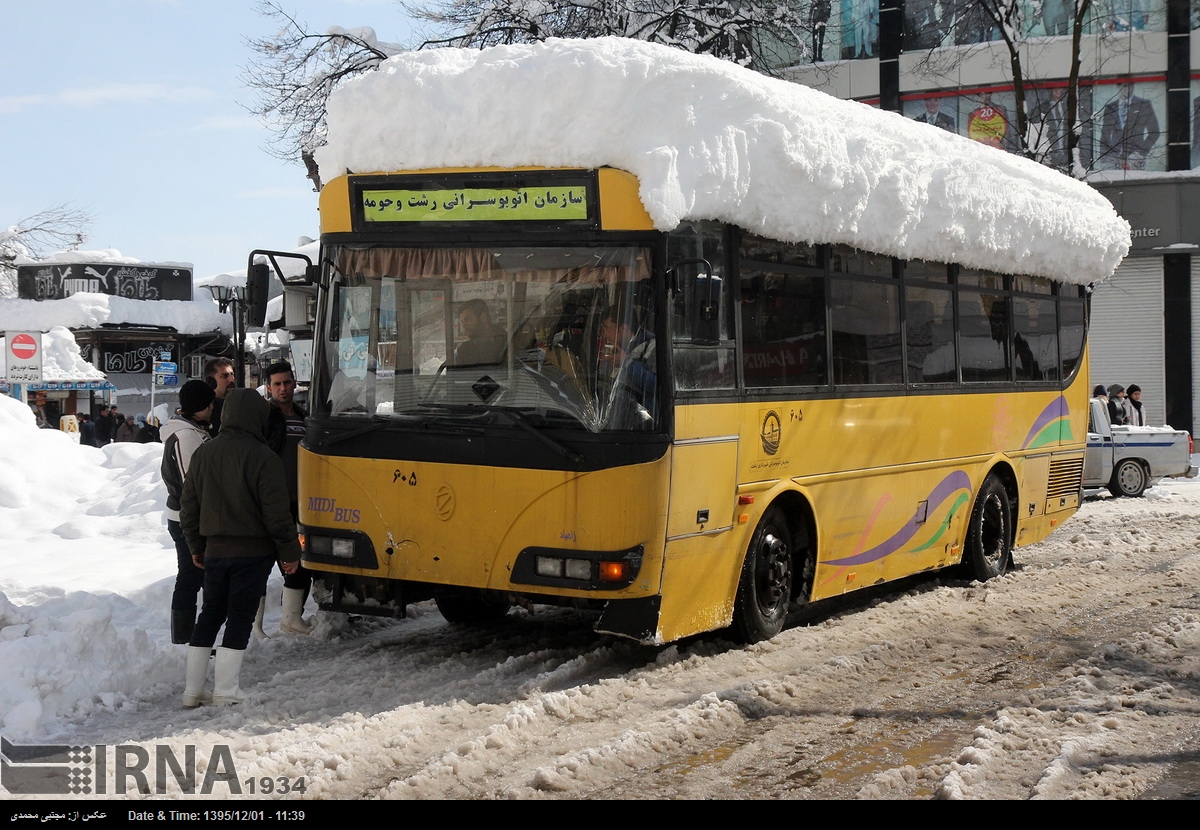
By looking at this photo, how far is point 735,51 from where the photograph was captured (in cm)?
2345

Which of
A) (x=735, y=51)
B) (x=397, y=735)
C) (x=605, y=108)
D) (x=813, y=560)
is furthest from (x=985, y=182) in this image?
(x=735, y=51)

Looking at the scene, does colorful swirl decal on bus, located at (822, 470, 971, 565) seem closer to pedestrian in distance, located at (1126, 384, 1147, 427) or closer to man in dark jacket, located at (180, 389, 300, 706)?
man in dark jacket, located at (180, 389, 300, 706)

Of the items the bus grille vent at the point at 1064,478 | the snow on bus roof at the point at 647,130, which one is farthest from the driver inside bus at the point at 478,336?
the bus grille vent at the point at 1064,478

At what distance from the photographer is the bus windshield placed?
7766mm

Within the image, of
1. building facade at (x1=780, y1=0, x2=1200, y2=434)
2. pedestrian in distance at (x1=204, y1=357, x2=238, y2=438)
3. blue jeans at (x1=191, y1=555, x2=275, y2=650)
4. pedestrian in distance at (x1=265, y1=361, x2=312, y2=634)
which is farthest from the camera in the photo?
building facade at (x1=780, y1=0, x2=1200, y2=434)

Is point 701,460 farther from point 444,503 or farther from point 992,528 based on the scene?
point 992,528

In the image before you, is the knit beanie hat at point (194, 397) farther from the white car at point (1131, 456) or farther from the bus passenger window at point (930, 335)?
the white car at point (1131, 456)

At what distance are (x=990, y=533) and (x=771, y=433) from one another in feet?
15.8

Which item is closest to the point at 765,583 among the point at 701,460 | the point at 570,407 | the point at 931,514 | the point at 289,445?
the point at 701,460

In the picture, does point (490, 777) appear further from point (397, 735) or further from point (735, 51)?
point (735, 51)

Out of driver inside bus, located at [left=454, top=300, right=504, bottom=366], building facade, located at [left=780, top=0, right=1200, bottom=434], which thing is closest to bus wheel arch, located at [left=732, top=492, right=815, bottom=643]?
driver inside bus, located at [left=454, top=300, right=504, bottom=366]

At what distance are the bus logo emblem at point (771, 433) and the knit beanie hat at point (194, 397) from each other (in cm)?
355

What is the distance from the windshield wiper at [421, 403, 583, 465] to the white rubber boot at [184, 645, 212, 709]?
6.39 ft

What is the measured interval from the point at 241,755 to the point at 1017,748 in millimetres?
3683
